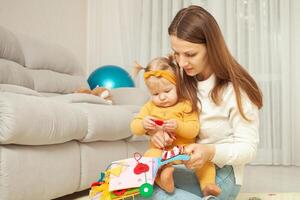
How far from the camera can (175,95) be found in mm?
1301

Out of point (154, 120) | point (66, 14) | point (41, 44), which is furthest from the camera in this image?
point (66, 14)

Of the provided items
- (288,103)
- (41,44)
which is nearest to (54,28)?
(41,44)

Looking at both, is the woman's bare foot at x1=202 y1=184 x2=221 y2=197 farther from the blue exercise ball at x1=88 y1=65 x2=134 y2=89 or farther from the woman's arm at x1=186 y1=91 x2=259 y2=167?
the blue exercise ball at x1=88 y1=65 x2=134 y2=89

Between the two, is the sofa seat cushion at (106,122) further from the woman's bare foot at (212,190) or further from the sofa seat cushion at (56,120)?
the woman's bare foot at (212,190)

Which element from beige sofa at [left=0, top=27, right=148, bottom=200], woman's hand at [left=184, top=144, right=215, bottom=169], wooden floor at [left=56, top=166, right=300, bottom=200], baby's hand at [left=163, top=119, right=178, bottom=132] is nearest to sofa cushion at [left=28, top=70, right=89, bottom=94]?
beige sofa at [left=0, top=27, right=148, bottom=200]

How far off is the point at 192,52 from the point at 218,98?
174 mm

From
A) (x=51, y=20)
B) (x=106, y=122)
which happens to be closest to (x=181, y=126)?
(x=106, y=122)

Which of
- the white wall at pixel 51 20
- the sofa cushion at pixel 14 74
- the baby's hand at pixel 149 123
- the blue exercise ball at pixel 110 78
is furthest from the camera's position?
the blue exercise ball at pixel 110 78

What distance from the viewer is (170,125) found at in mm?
1180

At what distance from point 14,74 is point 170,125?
1575 mm

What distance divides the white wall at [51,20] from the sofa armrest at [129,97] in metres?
0.76

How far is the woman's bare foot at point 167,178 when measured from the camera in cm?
112

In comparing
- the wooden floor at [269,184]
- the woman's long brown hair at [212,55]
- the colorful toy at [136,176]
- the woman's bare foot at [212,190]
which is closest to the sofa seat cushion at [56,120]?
the wooden floor at [269,184]

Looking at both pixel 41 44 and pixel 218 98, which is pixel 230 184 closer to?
pixel 218 98
